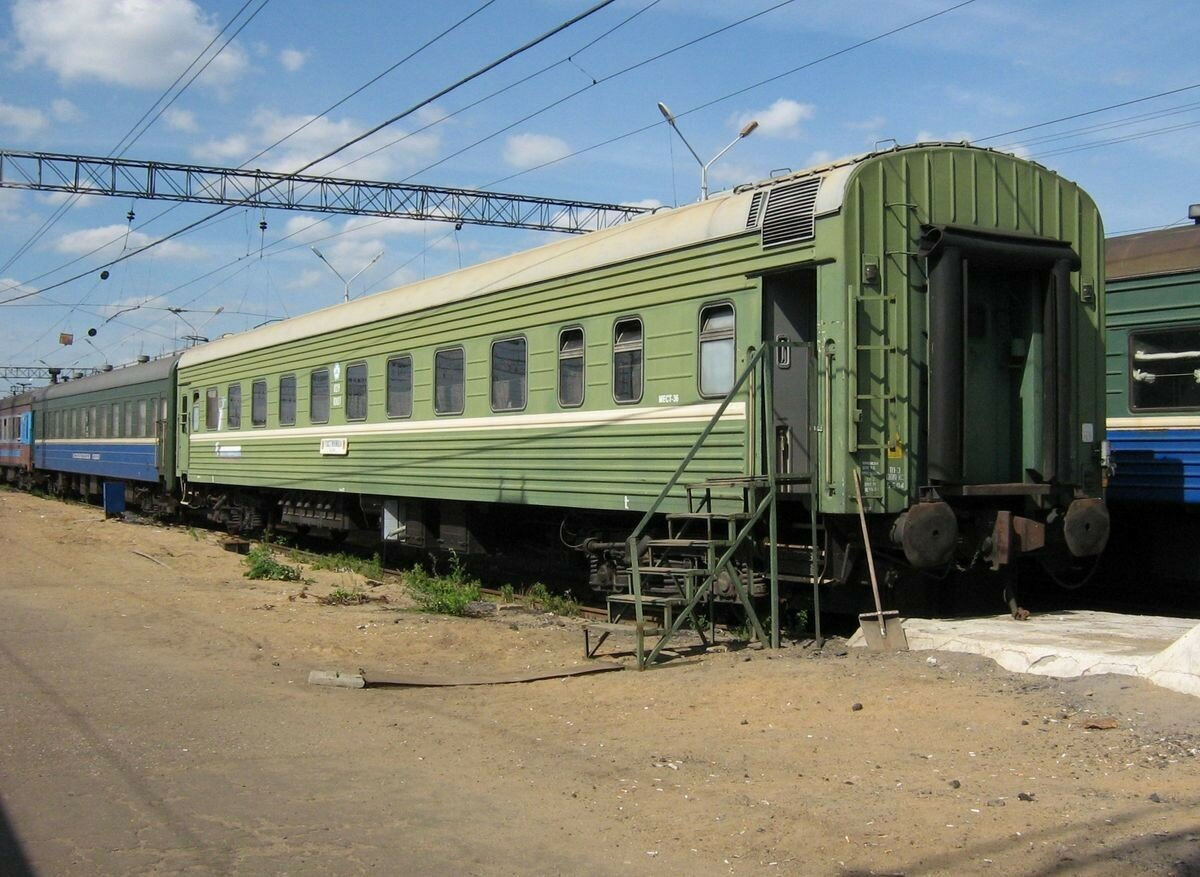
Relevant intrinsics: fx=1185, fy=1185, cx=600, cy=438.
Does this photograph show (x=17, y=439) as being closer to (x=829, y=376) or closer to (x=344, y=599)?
(x=344, y=599)

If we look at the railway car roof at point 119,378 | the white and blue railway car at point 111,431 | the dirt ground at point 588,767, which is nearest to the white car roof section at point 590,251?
the dirt ground at point 588,767

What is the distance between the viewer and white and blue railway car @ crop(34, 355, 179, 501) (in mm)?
24766

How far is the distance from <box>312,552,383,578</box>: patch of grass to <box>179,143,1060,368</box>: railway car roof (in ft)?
10.7

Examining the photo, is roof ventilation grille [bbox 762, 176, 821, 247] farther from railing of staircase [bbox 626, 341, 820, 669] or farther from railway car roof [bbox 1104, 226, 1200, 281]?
railway car roof [bbox 1104, 226, 1200, 281]

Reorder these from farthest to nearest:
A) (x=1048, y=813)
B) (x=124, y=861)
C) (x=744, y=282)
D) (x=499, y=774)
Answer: (x=744, y=282) → (x=499, y=774) → (x=1048, y=813) → (x=124, y=861)

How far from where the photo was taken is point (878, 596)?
8.69 meters

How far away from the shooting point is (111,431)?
28.8 metres

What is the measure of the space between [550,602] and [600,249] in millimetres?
3838

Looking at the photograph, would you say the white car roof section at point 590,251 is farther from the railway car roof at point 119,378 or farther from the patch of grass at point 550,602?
the railway car roof at point 119,378

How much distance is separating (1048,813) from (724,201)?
6.09 m

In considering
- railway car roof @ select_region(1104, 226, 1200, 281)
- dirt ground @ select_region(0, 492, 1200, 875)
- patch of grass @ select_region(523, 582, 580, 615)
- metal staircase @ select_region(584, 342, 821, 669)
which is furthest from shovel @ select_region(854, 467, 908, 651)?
patch of grass @ select_region(523, 582, 580, 615)

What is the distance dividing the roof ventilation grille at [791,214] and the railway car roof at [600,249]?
0.08 m

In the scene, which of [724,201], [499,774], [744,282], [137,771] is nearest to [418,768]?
[499,774]

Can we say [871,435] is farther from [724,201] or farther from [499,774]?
[499,774]
